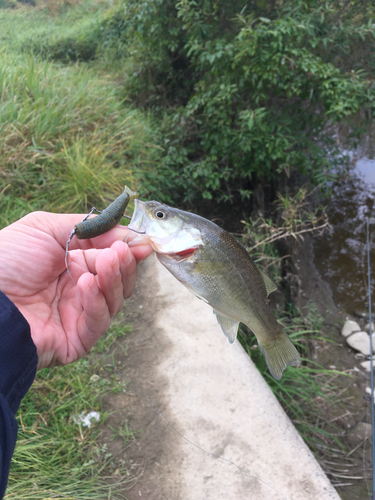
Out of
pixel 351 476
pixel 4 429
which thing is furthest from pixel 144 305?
pixel 4 429

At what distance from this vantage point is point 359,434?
339 cm

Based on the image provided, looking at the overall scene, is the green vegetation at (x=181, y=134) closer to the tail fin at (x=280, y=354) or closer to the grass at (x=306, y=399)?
the grass at (x=306, y=399)

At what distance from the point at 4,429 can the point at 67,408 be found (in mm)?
1736

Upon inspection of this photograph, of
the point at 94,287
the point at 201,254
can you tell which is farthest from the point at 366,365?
the point at 94,287

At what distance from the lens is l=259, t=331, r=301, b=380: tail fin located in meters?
1.47

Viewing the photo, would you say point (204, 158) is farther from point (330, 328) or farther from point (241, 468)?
point (241, 468)

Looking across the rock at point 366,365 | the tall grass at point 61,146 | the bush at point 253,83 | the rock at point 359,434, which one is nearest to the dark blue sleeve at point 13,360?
the tall grass at point 61,146

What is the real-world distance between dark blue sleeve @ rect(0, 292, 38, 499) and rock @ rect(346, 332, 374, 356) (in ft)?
14.1

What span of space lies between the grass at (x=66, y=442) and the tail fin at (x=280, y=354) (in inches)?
59.7

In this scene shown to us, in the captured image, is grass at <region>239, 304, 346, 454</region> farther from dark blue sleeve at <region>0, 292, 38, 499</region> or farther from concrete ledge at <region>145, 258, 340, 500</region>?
dark blue sleeve at <region>0, 292, 38, 499</region>

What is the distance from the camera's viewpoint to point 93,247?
1715mm

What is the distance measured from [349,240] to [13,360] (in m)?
5.81

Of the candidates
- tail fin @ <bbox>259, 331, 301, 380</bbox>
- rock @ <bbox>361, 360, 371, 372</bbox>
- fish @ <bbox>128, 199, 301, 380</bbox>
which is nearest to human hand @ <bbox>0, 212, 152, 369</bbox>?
fish @ <bbox>128, 199, 301, 380</bbox>

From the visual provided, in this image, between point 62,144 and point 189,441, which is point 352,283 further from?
point 62,144
